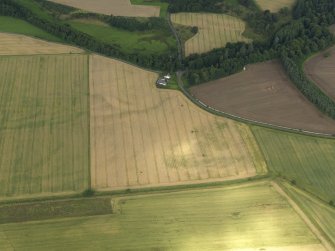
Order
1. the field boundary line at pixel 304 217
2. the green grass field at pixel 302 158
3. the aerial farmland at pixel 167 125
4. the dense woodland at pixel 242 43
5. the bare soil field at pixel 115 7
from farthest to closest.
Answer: the bare soil field at pixel 115 7 → the dense woodland at pixel 242 43 → the green grass field at pixel 302 158 → the aerial farmland at pixel 167 125 → the field boundary line at pixel 304 217

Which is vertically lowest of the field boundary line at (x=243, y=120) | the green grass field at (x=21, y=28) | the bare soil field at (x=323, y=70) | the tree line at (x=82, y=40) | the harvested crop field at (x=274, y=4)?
the green grass field at (x=21, y=28)

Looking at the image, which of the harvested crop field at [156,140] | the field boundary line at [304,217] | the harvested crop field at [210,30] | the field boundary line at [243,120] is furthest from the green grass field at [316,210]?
the harvested crop field at [210,30]

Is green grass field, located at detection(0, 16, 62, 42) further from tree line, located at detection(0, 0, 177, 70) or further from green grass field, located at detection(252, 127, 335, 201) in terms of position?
green grass field, located at detection(252, 127, 335, 201)

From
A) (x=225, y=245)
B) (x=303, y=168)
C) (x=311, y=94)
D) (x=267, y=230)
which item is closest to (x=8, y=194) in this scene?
(x=225, y=245)

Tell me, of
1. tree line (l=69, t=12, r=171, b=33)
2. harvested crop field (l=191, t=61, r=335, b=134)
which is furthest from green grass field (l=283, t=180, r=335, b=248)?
tree line (l=69, t=12, r=171, b=33)

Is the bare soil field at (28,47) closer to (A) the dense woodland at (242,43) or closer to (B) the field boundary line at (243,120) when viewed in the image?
(A) the dense woodland at (242,43)

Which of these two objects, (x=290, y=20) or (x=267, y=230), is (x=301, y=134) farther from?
(x=290, y=20)

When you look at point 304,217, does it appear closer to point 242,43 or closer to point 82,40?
point 242,43

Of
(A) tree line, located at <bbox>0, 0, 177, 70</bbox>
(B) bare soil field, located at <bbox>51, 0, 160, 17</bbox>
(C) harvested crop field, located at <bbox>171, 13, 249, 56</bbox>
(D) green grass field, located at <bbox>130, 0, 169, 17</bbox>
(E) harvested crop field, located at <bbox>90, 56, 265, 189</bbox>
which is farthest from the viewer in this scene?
(D) green grass field, located at <bbox>130, 0, 169, 17</bbox>
